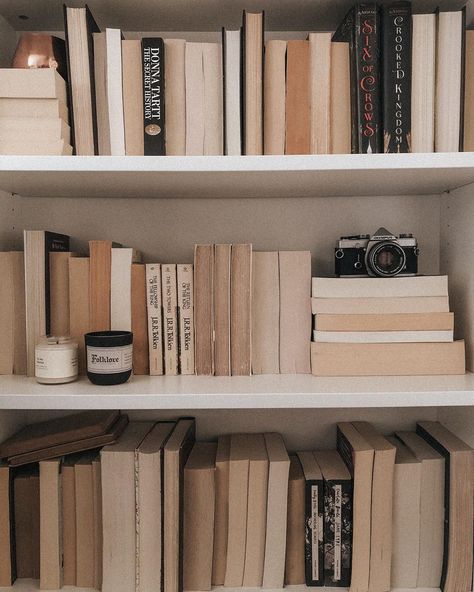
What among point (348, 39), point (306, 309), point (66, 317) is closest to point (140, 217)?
point (66, 317)

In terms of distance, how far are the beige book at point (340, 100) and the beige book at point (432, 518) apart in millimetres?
609

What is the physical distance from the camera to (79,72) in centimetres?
87

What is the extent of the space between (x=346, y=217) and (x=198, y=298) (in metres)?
0.41

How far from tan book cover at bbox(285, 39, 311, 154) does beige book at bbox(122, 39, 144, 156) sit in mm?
259

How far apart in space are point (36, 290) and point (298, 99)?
60 centimetres

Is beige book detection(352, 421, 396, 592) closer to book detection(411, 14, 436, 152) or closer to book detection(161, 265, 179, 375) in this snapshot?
book detection(161, 265, 179, 375)

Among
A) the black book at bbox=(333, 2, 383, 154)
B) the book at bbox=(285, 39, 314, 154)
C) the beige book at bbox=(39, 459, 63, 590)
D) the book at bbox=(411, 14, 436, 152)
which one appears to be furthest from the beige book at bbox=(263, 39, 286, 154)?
the beige book at bbox=(39, 459, 63, 590)

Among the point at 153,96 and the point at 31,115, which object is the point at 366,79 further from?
the point at 31,115

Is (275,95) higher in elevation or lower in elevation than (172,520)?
higher

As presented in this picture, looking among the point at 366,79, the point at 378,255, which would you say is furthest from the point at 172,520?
the point at 366,79

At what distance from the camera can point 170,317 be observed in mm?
958

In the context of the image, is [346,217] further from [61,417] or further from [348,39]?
[61,417]

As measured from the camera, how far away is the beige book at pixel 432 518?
94cm

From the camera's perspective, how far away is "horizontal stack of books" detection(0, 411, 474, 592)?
0.91 metres
